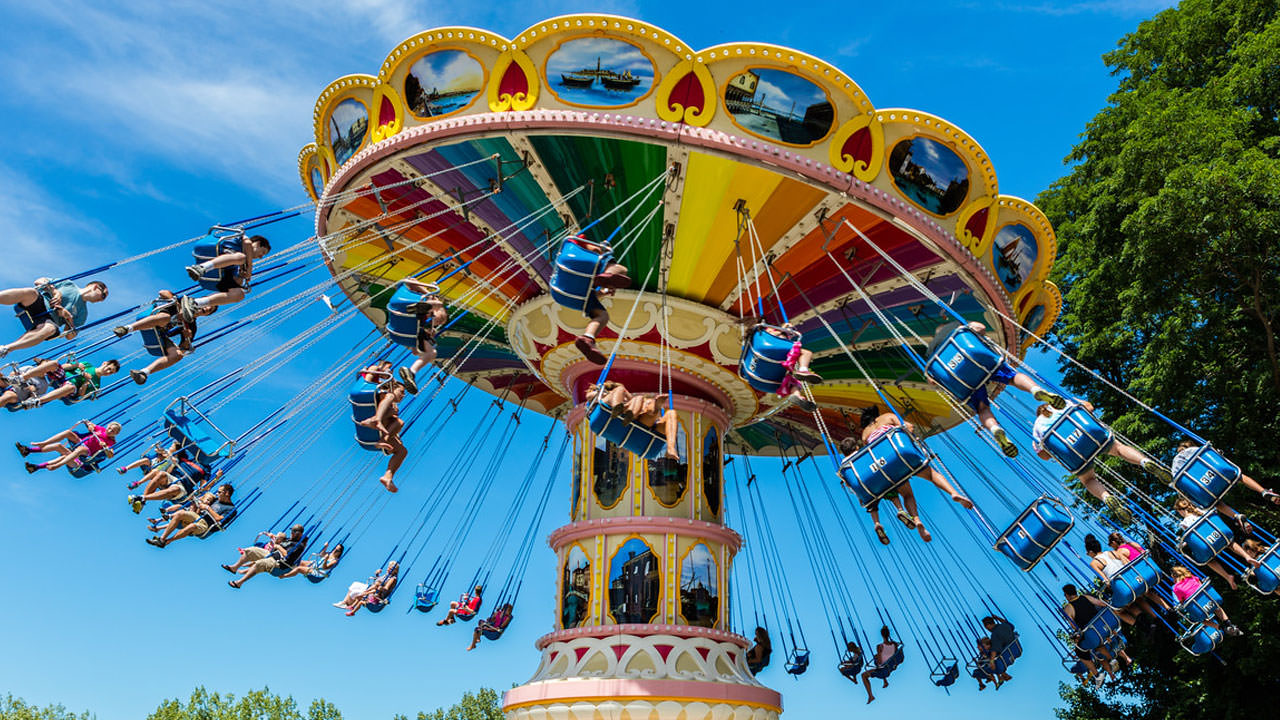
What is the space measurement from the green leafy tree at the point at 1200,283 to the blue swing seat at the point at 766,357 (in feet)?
29.3

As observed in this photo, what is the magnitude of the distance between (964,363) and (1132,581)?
11.6 feet

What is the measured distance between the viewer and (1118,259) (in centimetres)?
1697

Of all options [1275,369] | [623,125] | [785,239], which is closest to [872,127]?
[785,239]

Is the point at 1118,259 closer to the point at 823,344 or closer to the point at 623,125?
the point at 823,344

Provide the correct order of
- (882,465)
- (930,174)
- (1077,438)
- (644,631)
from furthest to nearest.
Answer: (644,631), (930,174), (1077,438), (882,465)

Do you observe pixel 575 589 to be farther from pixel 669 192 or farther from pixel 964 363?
pixel 964 363

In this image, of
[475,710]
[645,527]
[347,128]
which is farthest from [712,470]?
[475,710]

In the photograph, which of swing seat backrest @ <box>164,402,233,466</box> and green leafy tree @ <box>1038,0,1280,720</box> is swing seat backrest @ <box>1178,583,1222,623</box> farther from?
swing seat backrest @ <box>164,402,233,466</box>

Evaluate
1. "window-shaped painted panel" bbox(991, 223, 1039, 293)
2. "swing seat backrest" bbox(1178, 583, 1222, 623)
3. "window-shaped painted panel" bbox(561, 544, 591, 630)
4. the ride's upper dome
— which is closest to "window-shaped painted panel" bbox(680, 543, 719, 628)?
"window-shaped painted panel" bbox(561, 544, 591, 630)

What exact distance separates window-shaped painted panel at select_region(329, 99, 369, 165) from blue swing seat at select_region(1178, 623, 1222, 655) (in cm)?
1089

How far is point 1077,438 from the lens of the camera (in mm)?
9383

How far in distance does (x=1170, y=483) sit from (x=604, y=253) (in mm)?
6205

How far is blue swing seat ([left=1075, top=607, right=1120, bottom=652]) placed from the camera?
468 inches

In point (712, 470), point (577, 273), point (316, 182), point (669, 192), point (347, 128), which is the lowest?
point (577, 273)
